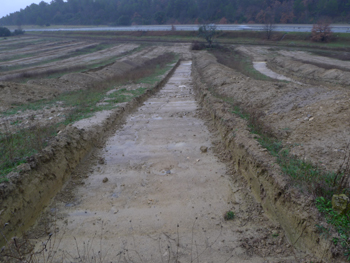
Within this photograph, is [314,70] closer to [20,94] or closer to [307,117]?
[307,117]

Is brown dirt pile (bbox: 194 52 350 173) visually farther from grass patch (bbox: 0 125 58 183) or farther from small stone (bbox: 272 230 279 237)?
grass patch (bbox: 0 125 58 183)

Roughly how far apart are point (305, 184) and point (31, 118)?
10712mm

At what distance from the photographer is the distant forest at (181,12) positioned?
2616 inches

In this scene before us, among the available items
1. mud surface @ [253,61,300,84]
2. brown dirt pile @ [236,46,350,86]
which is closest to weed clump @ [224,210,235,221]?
brown dirt pile @ [236,46,350,86]

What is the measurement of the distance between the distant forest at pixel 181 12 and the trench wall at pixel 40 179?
69168mm

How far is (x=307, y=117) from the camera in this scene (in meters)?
8.28

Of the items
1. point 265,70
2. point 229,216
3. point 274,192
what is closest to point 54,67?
point 265,70

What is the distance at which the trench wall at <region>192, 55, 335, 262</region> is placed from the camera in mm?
4410

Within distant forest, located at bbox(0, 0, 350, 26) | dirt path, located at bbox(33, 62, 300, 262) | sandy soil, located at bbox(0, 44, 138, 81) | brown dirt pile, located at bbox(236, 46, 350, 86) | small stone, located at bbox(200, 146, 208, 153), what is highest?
distant forest, located at bbox(0, 0, 350, 26)

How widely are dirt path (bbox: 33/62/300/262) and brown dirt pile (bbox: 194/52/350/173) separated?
6.15ft

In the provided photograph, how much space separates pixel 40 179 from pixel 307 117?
7.59 meters

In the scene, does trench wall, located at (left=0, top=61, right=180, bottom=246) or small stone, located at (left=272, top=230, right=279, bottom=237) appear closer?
small stone, located at (left=272, top=230, right=279, bottom=237)

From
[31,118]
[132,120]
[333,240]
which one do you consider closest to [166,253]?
[333,240]

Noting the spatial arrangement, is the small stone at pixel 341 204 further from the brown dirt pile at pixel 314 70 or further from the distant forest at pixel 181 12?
the distant forest at pixel 181 12
